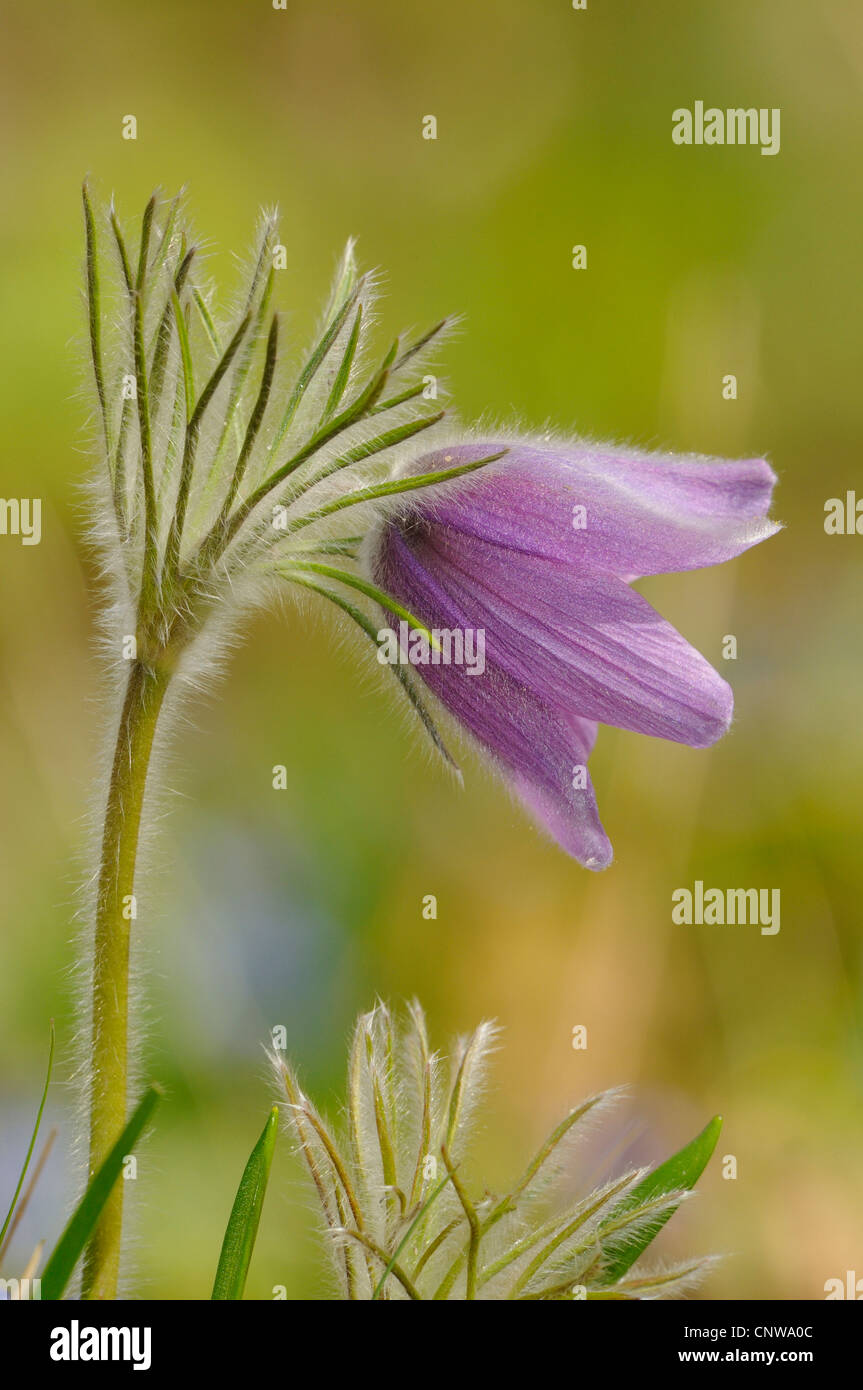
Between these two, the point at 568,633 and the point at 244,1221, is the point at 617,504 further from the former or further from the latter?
the point at 244,1221

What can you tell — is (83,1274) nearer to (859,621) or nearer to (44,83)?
(859,621)

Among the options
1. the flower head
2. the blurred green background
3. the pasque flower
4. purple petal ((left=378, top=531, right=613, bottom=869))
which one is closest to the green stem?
the pasque flower

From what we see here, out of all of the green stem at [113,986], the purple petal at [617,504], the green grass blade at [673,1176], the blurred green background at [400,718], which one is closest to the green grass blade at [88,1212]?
the green stem at [113,986]

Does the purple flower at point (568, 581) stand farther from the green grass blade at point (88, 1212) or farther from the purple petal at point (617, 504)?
the green grass blade at point (88, 1212)

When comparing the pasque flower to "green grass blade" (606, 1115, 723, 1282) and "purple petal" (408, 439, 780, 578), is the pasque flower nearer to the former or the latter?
"purple petal" (408, 439, 780, 578)

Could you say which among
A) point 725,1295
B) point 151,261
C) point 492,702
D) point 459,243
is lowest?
point 725,1295
